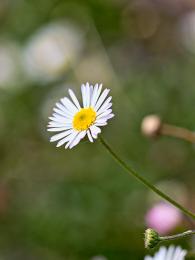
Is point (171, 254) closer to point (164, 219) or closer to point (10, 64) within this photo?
point (164, 219)

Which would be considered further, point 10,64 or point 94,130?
point 10,64

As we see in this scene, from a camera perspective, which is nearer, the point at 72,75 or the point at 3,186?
the point at 3,186

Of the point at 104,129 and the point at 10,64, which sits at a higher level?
the point at 10,64

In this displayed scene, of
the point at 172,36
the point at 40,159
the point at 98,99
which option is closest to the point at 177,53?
the point at 172,36

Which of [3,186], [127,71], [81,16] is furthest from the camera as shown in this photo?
[81,16]

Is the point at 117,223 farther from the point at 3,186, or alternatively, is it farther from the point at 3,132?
the point at 3,132

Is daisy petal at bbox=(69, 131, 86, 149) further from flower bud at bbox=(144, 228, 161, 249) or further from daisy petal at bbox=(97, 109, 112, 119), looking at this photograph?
flower bud at bbox=(144, 228, 161, 249)

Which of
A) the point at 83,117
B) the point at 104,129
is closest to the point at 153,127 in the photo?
the point at 83,117

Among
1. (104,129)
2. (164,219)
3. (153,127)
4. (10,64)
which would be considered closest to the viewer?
(153,127)

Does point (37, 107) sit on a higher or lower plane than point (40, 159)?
higher
